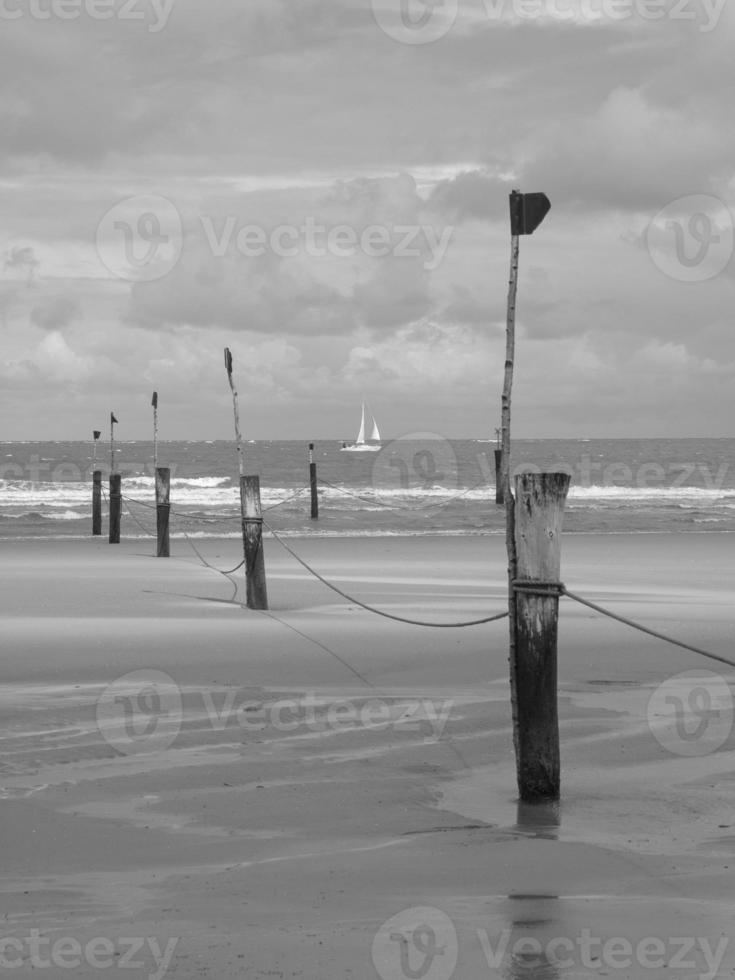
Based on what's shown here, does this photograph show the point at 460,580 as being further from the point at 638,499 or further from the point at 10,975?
the point at 638,499

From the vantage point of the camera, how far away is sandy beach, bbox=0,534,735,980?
441 centimetres

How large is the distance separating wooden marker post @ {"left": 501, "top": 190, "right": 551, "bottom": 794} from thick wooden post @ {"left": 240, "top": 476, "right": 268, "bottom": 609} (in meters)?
5.35

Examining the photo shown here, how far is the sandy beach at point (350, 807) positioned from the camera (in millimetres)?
4406

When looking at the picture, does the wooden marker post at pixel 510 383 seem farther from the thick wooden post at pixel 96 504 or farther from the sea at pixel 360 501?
the thick wooden post at pixel 96 504

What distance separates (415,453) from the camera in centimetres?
12081

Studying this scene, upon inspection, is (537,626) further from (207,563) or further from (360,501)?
(360,501)

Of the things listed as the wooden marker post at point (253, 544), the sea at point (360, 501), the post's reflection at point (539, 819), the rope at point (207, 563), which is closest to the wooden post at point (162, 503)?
the rope at point (207, 563)

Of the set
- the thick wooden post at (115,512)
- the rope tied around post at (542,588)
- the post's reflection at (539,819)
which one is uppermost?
the rope tied around post at (542,588)

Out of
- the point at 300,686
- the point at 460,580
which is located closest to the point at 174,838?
the point at 300,686

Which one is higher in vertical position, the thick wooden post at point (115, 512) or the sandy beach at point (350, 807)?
the thick wooden post at point (115, 512)

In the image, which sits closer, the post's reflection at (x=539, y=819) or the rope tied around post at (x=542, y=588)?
the post's reflection at (x=539, y=819)

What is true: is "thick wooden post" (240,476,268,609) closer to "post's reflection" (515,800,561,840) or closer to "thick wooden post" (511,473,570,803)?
"thick wooden post" (511,473,570,803)

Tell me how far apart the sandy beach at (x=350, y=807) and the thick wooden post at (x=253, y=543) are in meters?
1.03

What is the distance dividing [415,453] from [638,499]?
72264 mm
